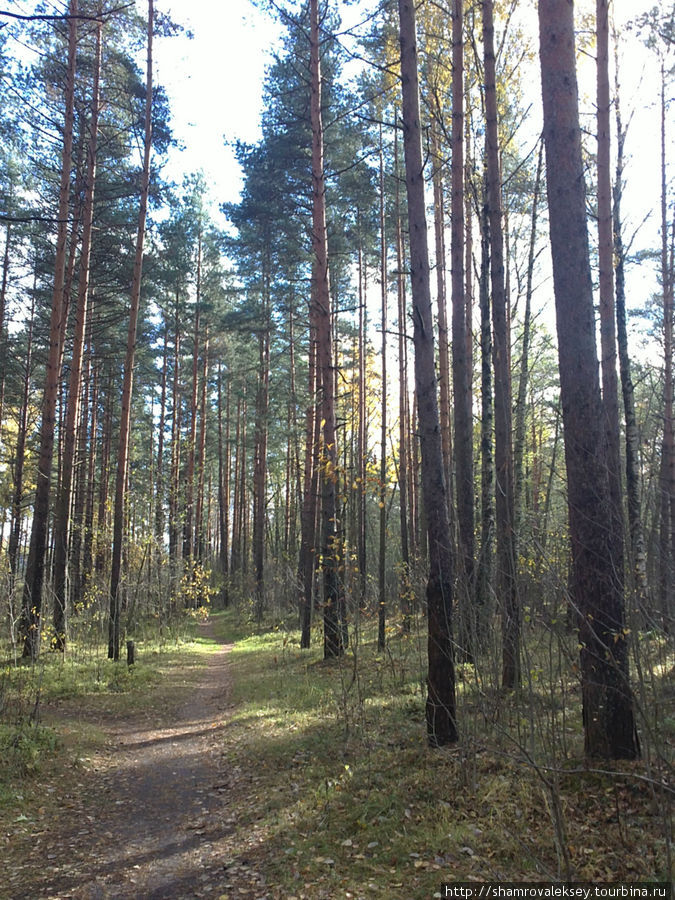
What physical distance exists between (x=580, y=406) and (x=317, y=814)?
164 inches

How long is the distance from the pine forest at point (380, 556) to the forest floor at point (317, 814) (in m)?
0.03

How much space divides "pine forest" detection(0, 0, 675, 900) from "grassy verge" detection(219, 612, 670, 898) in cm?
3

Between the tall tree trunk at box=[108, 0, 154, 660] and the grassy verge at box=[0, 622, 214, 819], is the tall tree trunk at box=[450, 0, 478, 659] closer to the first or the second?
the grassy verge at box=[0, 622, 214, 819]

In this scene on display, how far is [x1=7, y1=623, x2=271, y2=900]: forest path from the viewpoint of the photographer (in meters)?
3.84

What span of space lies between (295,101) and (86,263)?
653cm

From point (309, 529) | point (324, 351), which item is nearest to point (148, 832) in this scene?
point (324, 351)

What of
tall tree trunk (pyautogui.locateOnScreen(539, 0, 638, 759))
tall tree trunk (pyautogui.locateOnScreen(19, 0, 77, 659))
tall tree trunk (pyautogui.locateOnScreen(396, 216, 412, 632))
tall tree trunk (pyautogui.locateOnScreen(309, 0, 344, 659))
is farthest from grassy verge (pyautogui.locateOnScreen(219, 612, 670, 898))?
tall tree trunk (pyautogui.locateOnScreen(396, 216, 412, 632))

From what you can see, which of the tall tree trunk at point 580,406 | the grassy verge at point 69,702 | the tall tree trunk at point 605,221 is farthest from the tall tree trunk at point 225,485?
the tall tree trunk at point 580,406

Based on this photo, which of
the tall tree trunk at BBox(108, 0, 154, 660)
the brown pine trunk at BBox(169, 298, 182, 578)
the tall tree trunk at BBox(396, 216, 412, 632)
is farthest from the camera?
the brown pine trunk at BBox(169, 298, 182, 578)

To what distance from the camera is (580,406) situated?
486cm

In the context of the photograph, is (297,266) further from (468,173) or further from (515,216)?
(468,173)

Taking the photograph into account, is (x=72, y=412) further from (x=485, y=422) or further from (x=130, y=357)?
(x=485, y=422)

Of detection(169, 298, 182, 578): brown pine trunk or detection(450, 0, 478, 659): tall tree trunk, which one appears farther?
detection(169, 298, 182, 578): brown pine trunk

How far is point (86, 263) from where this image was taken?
12398mm
